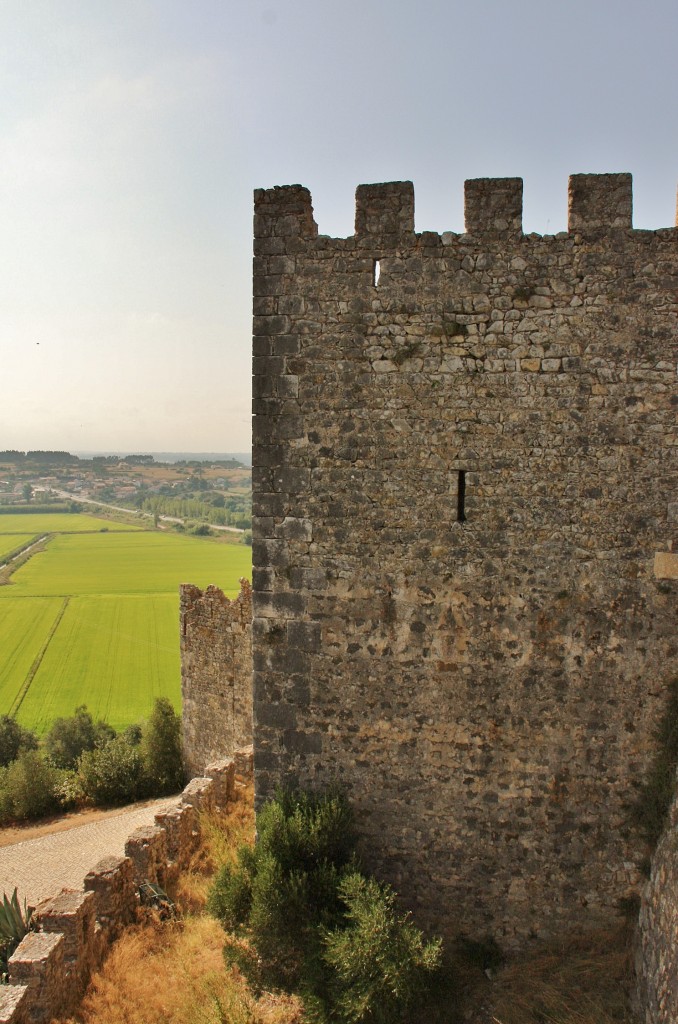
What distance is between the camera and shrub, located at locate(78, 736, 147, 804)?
13852mm

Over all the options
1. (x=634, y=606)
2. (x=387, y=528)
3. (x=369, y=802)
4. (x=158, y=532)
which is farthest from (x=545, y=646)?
(x=158, y=532)

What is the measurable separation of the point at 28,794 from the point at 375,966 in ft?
39.2

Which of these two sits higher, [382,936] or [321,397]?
[321,397]

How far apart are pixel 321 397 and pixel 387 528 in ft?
4.26

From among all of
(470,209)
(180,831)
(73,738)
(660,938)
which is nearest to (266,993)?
(180,831)

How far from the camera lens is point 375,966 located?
4.80 metres

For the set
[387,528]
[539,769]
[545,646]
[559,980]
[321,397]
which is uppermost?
[321,397]

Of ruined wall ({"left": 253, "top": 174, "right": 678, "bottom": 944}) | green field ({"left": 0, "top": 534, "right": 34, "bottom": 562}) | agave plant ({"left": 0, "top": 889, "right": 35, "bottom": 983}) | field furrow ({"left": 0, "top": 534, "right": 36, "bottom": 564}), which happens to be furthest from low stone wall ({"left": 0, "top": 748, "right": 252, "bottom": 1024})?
green field ({"left": 0, "top": 534, "right": 34, "bottom": 562})

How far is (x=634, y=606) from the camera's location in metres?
5.40

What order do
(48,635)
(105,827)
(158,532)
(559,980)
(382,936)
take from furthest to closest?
(158,532)
(48,635)
(105,827)
(559,980)
(382,936)

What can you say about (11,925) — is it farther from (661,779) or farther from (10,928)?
(661,779)

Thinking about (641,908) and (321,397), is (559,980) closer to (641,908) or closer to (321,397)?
(641,908)

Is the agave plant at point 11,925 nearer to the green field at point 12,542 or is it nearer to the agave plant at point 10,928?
the agave plant at point 10,928

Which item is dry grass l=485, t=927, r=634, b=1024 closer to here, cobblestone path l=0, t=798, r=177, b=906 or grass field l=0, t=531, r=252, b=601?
cobblestone path l=0, t=798, r=177, b=906
